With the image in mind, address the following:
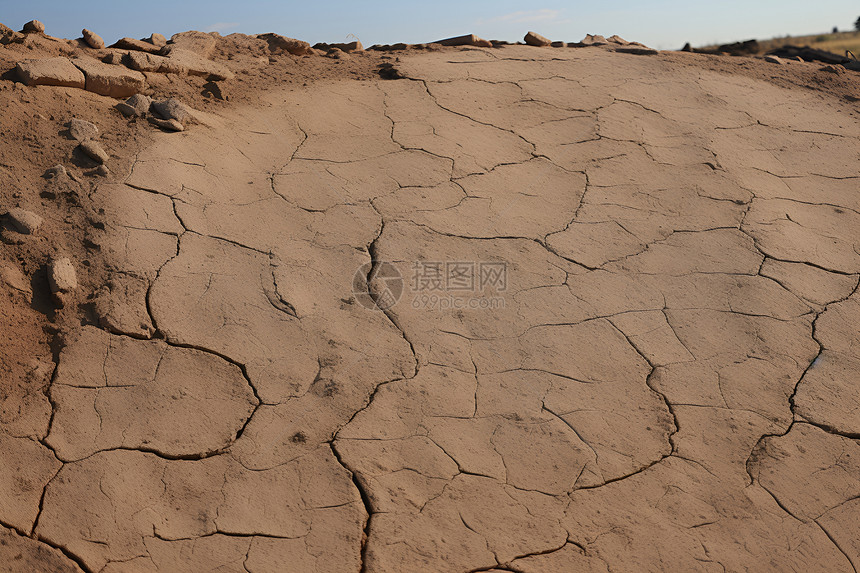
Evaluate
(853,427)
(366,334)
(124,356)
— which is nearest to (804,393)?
(853,427)

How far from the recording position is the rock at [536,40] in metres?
5.14

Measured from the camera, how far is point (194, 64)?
152 inches

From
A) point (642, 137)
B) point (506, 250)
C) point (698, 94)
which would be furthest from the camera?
point (698, 94)

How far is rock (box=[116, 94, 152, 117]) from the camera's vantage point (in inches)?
128

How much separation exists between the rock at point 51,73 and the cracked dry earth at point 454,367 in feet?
1.88

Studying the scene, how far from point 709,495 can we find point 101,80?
322 cm

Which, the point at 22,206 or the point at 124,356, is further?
the point at 22,206

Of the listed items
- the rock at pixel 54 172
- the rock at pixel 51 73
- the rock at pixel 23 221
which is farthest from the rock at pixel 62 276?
the rock at pixel 51 73

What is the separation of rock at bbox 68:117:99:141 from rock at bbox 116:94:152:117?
0.23 m

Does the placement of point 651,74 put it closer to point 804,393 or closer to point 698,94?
point 698,94

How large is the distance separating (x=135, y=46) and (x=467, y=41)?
7.55ft

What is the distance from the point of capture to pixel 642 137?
3.86 meters

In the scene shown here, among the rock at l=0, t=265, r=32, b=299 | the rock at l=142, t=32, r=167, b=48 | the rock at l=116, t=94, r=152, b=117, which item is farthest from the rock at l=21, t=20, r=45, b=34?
the rock at l=0, t=265, r=32, b=299

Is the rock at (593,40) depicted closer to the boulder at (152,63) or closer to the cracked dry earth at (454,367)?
the cracked dry earth at (454,367)
